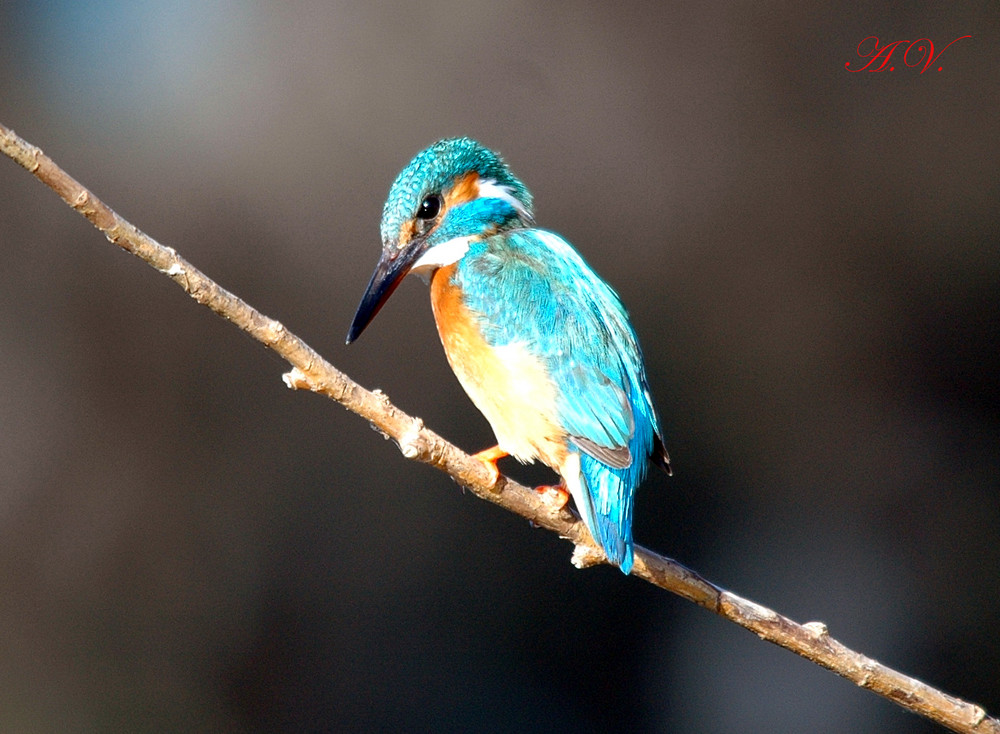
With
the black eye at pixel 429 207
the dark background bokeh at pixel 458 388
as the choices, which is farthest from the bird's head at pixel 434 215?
the dark background bokeh at pixel 458 388

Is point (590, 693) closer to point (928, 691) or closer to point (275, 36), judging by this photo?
point (928, 691)

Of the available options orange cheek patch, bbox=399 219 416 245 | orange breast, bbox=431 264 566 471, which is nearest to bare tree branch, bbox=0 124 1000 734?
orange breast, bbox=431 264 566 471

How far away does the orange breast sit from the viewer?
5.47ft

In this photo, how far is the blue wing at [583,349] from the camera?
1.60m

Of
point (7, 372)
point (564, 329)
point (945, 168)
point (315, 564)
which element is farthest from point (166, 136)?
Answer: point (945, 168)

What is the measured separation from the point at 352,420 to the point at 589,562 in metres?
1.38

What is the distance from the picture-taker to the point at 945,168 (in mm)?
2957

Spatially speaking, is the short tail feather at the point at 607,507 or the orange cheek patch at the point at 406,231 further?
the orange cheek patch at the point at 406,231

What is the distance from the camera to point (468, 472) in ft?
4.77
